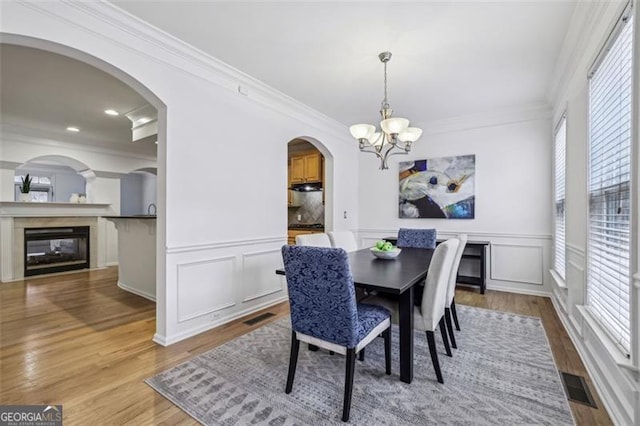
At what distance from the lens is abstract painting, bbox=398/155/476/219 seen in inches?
175

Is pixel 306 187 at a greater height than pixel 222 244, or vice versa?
pixel 306 187

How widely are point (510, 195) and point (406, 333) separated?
3336 mm

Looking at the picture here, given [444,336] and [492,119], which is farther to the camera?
[492,119]

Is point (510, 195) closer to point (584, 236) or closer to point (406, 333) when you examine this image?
point (584, 236)

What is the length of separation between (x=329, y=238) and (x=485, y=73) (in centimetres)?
240

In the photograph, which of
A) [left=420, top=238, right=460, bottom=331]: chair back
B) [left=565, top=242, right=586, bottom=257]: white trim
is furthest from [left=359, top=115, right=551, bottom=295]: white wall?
[left=420, top=238, right=460, bottom=331]: chair back

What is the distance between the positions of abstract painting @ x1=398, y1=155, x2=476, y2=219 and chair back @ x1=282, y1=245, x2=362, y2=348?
3.44m

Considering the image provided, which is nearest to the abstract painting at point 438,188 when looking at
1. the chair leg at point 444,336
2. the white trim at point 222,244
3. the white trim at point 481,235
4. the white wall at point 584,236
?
the white trim at point 481,235

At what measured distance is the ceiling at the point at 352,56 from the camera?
6.98ft

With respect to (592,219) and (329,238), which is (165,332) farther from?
(592,219)

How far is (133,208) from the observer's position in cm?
941

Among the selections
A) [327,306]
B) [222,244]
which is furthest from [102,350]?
[327,306]

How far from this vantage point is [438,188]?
465 cm

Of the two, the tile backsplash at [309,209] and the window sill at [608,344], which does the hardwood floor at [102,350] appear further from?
the tile backsplash at [309,209]
